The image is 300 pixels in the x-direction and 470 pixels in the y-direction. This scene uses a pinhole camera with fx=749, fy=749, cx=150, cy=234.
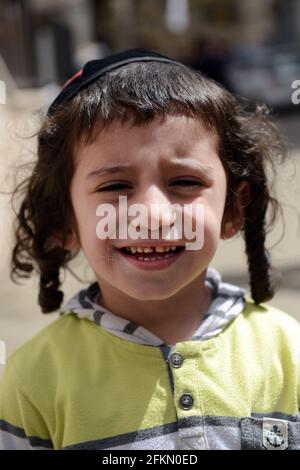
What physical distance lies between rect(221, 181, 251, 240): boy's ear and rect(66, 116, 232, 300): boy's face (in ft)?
0.60

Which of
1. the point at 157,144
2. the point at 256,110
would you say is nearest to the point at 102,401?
the point at 157,144

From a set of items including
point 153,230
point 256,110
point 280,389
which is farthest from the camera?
point 256,110

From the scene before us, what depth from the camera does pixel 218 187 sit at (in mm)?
1706

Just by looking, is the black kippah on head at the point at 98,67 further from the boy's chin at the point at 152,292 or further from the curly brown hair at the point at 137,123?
the boy's chin at the point at 152,292

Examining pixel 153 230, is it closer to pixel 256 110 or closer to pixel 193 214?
pixel 193 214

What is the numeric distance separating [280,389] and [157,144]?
1.99ft

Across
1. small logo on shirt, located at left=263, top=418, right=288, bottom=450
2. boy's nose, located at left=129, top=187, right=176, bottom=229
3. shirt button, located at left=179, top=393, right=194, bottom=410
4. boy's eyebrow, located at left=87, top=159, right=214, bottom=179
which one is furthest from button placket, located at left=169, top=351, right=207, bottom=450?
boy's eyebrow, located at left=87, top=159, right=214, bottom=179

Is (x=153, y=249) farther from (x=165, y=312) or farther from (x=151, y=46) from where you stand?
(x=151, y=46)

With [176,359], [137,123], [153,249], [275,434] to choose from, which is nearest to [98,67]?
[137,123]

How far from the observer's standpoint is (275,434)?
64.1 inches

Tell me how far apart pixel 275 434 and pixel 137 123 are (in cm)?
74

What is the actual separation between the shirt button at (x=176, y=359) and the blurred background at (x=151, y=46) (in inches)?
26.8

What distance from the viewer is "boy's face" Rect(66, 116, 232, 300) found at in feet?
5.18

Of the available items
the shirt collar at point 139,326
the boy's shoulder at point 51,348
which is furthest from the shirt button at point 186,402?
the boy's shoulder at point 51,348
